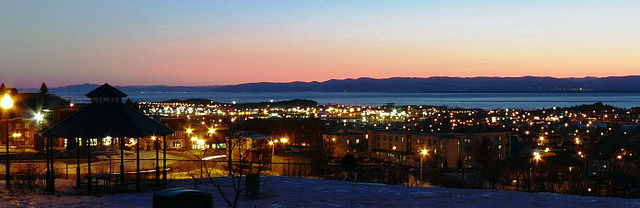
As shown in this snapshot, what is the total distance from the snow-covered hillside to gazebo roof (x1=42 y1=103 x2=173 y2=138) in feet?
5.21

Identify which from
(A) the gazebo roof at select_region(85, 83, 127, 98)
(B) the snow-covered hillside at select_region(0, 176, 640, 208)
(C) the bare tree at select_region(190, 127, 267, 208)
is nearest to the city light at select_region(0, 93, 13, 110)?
(A) the gazebo roof at select_region(85, 83, 127, 98)

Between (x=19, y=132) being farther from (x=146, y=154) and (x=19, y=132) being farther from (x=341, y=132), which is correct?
(x=341, y=132)

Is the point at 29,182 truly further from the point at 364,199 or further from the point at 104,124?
the point at 364,199

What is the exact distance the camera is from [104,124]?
14.2 metres

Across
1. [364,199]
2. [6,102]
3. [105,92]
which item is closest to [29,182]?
[6,102]

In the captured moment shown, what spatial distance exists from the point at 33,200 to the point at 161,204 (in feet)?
31.1

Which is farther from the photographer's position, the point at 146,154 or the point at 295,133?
the point at 295,133

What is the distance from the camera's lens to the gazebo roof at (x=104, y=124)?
45.9ft

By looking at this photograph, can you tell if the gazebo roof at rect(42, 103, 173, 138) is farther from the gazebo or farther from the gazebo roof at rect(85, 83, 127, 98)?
the gazebo roof at rect(85, 83, 127, 98)

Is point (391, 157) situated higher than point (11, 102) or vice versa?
point (11, 102)

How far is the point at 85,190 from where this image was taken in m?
14.0

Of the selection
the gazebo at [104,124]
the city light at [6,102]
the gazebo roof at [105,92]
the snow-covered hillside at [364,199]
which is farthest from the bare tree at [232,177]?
the city light at [6,102]

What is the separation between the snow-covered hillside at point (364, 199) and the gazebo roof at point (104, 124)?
1.59 metres

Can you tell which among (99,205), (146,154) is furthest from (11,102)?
(146,154)
